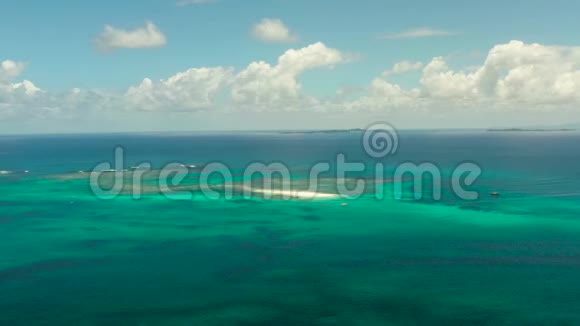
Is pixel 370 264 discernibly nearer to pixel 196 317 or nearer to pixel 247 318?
pixel 247 318

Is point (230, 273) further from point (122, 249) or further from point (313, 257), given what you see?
point (122, 249)

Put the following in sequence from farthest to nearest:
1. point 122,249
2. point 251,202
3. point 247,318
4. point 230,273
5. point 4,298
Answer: point 251,202 < point 122,249 < point 230,273 < point 4,298 < point 247,318

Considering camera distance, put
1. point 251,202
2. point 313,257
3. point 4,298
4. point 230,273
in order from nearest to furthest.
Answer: point 4,298
point 230,273
point 313,257
point 251,202

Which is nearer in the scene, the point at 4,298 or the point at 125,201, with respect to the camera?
the point at 4,298

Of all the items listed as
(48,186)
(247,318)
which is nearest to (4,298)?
(247,318)

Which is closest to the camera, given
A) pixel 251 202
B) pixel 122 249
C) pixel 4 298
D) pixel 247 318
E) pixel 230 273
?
pixel 247 318

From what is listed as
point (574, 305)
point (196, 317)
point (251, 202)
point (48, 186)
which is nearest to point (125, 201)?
point (251, 202)
